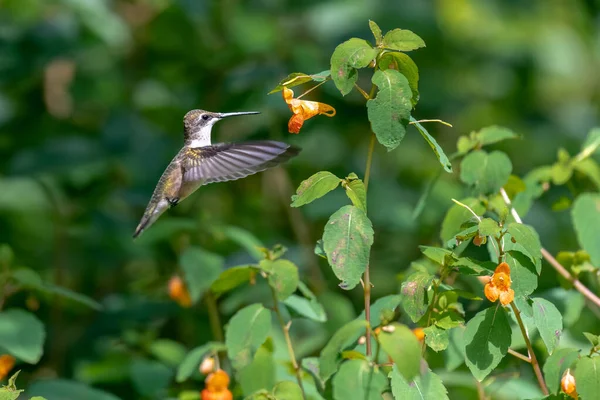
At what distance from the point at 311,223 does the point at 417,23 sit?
1.48m

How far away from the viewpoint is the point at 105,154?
4.62m

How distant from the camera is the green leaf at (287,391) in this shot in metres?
1.94

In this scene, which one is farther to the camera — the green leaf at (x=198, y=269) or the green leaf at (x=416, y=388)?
the green leaf at (x=198, y=269)

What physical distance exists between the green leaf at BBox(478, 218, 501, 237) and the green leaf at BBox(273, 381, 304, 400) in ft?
1.91

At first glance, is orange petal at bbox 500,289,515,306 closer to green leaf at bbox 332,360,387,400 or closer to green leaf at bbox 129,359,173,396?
green leaf at bbox 332,360,387,400

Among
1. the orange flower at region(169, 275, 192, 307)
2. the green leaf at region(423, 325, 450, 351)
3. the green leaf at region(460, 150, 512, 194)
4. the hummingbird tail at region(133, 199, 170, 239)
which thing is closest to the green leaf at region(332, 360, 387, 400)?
the green leaf at region(423, 325, 450, 351)

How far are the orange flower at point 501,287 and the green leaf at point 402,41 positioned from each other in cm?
51

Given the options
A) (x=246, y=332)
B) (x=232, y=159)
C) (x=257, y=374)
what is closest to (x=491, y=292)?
(x=246, y=332)

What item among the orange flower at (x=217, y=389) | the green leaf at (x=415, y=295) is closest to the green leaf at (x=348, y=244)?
the green leaf at (x=415, y=295)

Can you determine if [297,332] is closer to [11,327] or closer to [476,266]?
[11,327]

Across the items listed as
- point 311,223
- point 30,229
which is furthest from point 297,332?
point 30,229

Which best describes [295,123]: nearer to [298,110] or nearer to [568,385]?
[298,110]

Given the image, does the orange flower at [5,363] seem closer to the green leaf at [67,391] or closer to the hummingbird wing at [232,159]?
the green leaf at [67,391]

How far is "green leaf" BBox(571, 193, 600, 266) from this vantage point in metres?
2.41
